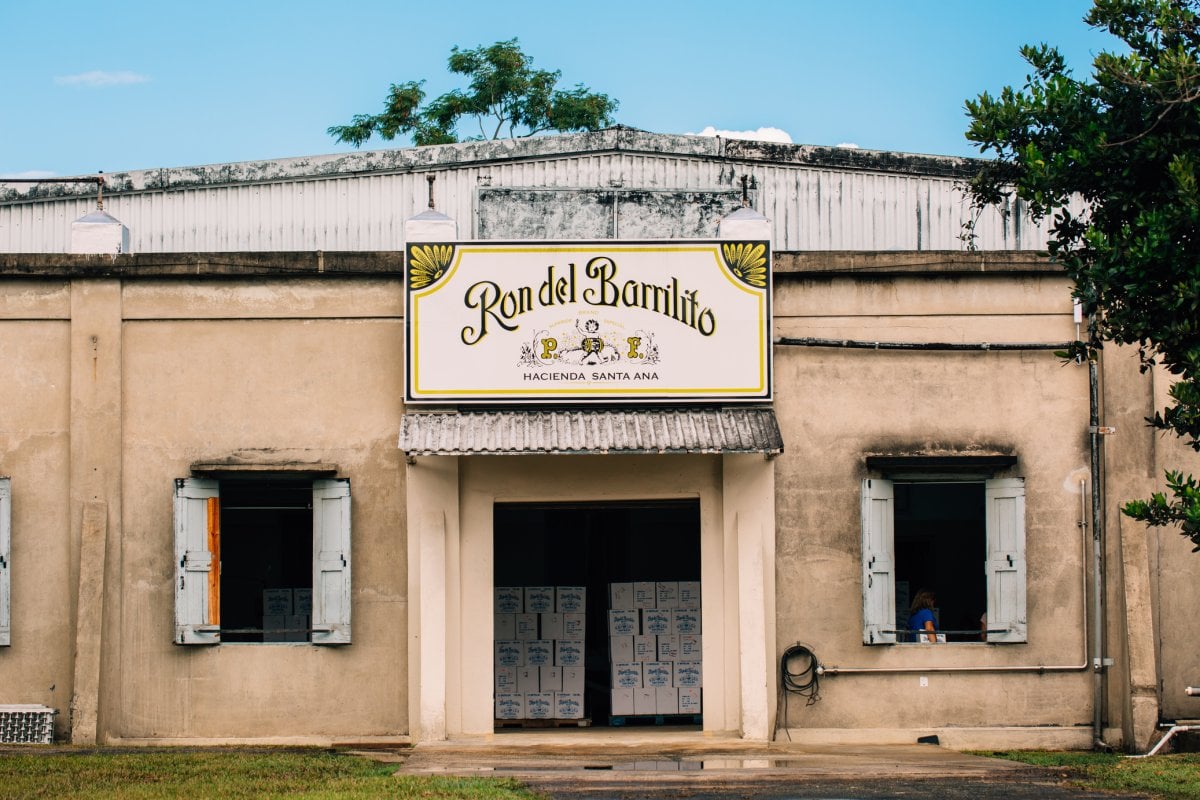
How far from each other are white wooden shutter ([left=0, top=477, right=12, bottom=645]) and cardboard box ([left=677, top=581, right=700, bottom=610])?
7042 mm

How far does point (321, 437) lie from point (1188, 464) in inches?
349

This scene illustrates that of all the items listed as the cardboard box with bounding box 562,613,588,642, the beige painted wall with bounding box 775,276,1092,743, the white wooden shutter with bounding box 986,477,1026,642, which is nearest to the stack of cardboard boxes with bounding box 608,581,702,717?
the cardboard box with bounding box 562,613,588,642

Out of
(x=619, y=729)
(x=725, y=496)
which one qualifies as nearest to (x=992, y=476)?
(x=725, y=496)

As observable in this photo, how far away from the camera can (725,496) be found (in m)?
15.8

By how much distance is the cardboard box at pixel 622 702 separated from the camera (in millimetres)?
17250

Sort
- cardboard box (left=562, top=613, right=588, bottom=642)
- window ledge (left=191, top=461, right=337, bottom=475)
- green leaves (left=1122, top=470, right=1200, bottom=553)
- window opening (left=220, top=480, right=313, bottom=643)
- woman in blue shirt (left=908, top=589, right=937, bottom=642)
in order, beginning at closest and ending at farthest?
green leaves (left=1122, top=470, right=1200, bottom=553) < window ledge (left=191, top=461, right=337, bottom=475) < woman in blue shirt (left=908, top=589, right=937, bottom=642) < cardboard box (left=562, top=613, right=588, bottom=642) < window opening (left=220, top=480, right=313, bottom=643)

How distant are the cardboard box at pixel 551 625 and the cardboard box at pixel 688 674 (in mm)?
1378

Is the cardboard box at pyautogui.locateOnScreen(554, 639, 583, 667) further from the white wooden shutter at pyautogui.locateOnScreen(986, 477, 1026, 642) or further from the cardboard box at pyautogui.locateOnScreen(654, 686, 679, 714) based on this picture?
the white wooden shutter at pyautogui.locateOnScreen(986, 477, 1026, 642)

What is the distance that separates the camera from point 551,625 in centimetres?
1750

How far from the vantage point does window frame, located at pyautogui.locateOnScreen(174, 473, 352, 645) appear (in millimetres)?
15438

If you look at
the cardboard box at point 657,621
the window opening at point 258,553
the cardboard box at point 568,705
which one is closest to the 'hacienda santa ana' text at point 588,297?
the cardboard box at point 657,621

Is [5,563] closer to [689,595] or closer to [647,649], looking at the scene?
[647,649]

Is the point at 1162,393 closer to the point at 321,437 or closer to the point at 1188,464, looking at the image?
the point at 1188,464

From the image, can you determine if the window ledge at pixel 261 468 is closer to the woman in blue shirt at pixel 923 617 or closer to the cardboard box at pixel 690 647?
the cardboard box at pixel 690 647
